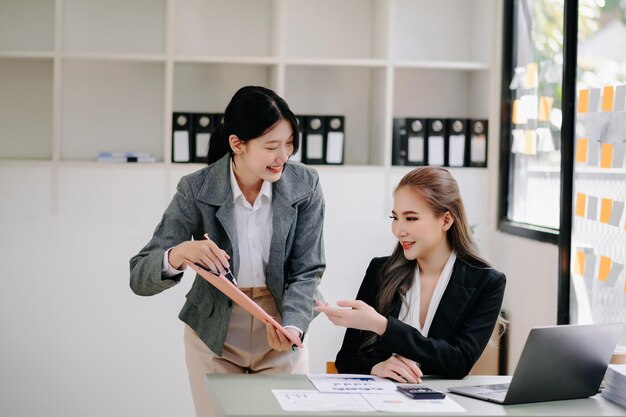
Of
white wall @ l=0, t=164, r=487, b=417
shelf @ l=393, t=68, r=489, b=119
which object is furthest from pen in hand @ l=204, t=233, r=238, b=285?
shelf @ l=393, t=68, r=489, b=119

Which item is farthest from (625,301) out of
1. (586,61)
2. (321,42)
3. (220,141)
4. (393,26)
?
(321,42)

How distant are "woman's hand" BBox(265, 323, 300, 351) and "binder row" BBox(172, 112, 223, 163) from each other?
197 centimetres

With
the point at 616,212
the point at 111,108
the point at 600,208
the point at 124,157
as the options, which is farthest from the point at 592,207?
the point at 111,108

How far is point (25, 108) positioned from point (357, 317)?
2.73 meters

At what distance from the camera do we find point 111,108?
4.42 m

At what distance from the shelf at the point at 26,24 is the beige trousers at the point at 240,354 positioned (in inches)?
92.4

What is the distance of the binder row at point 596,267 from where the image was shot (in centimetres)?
319

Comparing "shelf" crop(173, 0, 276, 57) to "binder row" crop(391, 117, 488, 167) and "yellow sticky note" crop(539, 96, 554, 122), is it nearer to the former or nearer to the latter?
"binder row" crop(391, 117, 488, 167)

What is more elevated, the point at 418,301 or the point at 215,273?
the point at 215,273

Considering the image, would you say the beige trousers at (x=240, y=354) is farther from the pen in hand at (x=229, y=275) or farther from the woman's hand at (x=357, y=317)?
the woman's hand at (x=357, y=317)

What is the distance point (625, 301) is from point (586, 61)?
37.0 inches

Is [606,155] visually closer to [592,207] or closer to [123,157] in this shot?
[592,207]

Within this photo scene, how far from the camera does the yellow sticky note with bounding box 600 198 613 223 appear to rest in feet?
10.6

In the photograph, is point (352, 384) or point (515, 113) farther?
point (515, 113)
